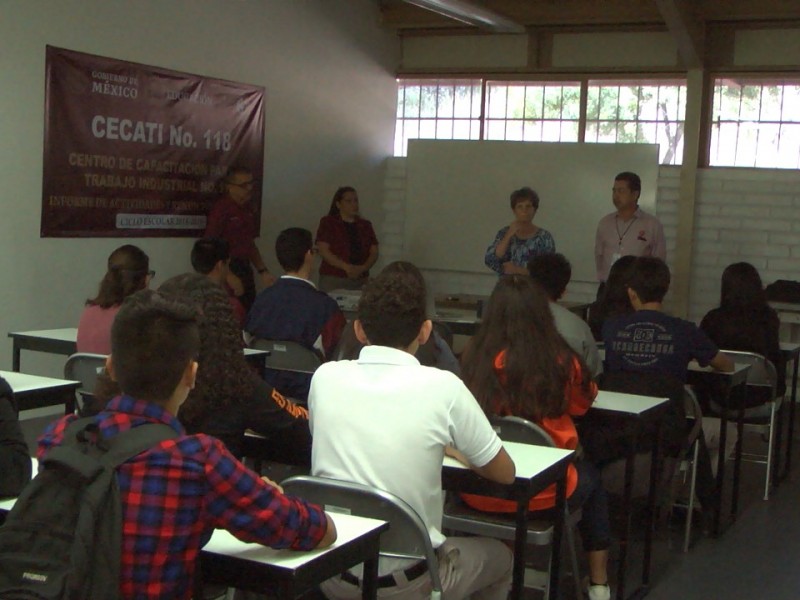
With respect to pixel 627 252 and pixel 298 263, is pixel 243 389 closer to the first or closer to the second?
pixel 298 263

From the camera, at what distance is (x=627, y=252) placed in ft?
21.1

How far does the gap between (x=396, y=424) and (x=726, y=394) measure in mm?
2248

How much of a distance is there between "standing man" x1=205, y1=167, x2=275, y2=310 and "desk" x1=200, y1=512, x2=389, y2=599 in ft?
15.3

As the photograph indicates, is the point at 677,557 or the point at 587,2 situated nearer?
the point at 677,557

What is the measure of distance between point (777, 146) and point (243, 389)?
6.07 metres

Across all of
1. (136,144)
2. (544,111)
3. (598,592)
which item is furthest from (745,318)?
(544,111)

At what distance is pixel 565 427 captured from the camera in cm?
287

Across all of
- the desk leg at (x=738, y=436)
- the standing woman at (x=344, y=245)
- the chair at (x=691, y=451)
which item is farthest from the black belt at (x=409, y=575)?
the standing woman at (x=344, y=245)

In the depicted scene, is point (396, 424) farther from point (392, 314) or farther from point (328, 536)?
point (328, 536)

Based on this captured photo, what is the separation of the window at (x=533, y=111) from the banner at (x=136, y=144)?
2146mm

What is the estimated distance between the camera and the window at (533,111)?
8117mm

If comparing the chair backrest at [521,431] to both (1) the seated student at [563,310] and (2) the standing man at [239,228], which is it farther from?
(2) the standing man at [239,228]

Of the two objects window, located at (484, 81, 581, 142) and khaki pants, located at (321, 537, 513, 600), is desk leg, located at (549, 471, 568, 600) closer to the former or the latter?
khaki pants, located at (321, 537, 513, 600)

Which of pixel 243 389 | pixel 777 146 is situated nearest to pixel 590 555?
pixel 243 389
